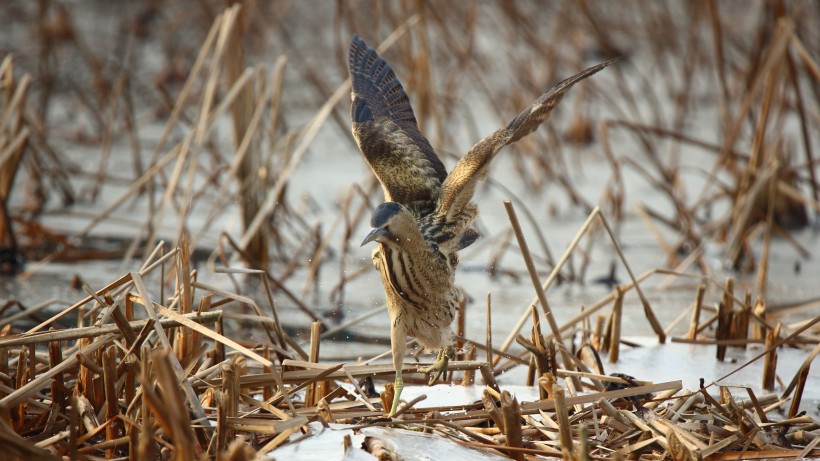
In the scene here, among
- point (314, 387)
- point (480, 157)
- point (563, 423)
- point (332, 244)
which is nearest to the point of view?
point (563, 423)

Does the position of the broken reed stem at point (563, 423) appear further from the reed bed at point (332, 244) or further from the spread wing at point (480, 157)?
the spread wing at point (480, 157)

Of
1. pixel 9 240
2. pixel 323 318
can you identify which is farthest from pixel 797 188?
pixel 9 240

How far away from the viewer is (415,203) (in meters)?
3.73

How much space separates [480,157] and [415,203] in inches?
17.4

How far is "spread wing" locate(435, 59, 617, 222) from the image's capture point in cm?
338

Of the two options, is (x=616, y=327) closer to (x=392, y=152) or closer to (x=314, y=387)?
(x=392, y=152)

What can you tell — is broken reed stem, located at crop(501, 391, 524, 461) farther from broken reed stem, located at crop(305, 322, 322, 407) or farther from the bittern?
broken reed stem, located at crop(305, 322, 322, 407)

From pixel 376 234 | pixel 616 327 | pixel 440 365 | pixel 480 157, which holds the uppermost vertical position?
pixel 480 157

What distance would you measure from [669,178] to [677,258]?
0.91m

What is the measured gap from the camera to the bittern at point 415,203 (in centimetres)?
311

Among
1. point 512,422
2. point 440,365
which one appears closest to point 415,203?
point 440,365

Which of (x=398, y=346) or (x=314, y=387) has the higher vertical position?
(x=398, y=346)

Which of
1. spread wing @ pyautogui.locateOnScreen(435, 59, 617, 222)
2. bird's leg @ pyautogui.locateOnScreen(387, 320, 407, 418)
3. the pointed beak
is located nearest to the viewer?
the pointed beak

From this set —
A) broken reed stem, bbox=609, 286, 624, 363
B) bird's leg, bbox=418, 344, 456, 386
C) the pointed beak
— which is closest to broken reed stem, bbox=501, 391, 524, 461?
the pointed beak
